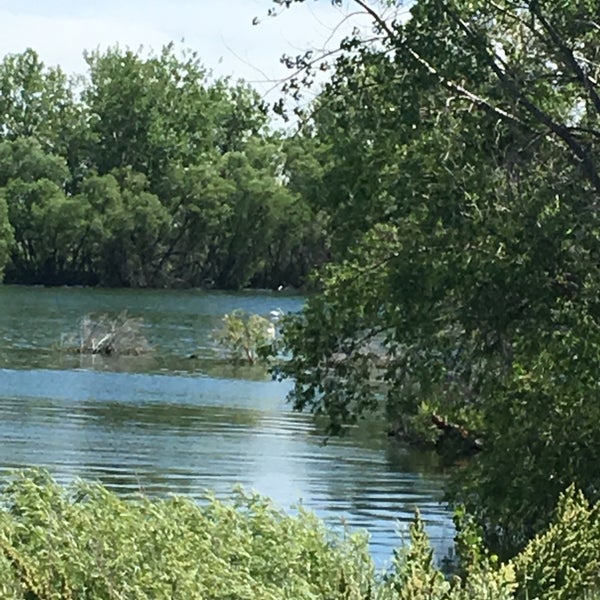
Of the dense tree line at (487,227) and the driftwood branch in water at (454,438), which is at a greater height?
the dense tree line at (487,227)

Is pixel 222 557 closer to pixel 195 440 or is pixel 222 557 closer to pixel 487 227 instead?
pixel 487 227

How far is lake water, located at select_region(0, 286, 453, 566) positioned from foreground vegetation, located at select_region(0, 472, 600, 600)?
351cm

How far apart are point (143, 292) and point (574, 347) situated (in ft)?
260

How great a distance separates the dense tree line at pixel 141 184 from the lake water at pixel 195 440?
39144 mm

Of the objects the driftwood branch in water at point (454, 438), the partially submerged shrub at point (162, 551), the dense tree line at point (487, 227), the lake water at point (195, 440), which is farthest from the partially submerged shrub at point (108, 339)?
the partially submerged shrub at point (162, 551)

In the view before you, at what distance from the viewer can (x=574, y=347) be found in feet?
45.4

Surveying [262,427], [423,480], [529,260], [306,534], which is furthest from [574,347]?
[262,427]

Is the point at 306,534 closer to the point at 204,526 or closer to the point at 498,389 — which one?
the point at 204,526

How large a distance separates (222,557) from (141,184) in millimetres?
88245

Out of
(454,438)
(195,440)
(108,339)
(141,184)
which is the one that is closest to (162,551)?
(454,438)

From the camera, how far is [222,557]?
337 inches

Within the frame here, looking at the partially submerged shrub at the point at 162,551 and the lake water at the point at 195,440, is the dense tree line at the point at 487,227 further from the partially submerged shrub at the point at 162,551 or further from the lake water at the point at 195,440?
the partially submerged shrub at the point at 162,551

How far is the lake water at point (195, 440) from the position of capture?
74.6 ft

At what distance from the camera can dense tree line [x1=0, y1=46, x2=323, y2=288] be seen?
3647 inches
